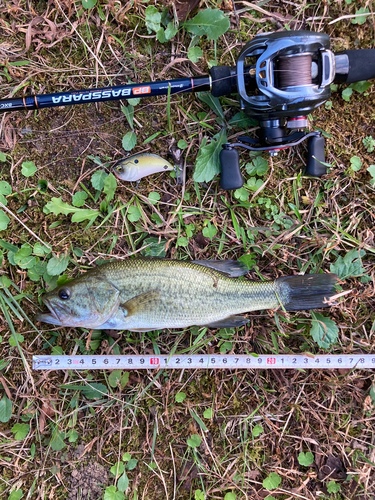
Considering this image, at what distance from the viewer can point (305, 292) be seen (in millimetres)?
3006

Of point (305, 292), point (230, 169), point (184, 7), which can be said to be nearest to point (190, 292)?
point (305, 292)

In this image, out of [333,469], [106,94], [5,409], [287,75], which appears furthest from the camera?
[333,469]

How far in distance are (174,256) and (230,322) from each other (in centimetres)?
83

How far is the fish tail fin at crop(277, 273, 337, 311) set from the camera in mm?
2998

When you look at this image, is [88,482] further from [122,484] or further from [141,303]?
[141,303]

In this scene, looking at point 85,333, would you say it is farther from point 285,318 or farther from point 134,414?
point 285,318

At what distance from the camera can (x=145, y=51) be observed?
3211mm

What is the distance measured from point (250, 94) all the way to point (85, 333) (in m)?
2.68

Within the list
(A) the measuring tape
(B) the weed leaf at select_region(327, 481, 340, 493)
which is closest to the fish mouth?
(A) the measuring tape

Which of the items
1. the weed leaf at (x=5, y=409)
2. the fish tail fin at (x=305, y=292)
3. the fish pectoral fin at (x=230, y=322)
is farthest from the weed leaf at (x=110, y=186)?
the weed leaf at (x=5, y=409)

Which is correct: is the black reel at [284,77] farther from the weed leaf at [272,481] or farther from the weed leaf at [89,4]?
the weed leaf at [272,481]

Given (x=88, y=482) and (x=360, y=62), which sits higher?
(x=360, y=62)

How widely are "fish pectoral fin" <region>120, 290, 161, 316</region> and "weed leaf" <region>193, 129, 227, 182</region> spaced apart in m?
1.16

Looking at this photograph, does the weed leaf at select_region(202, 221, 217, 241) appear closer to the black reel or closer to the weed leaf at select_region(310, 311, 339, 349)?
the black reel
